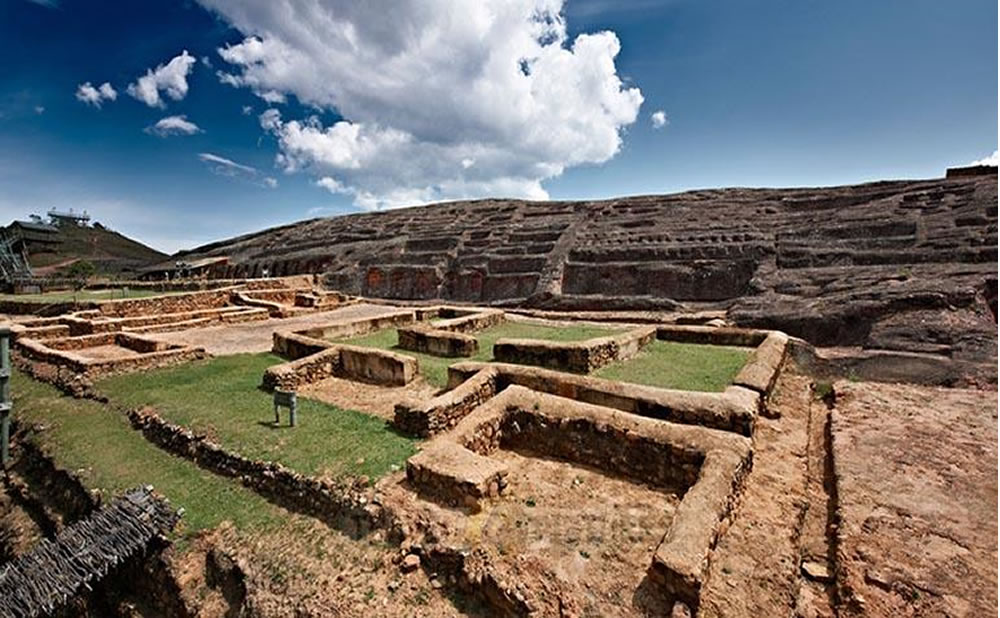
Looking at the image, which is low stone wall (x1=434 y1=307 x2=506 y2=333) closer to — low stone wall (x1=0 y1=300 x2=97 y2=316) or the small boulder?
the small boulder

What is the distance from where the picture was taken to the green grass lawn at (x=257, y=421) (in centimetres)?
563

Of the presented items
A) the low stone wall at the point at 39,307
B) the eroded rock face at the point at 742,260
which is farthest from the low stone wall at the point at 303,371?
the eroded rock face at the point at 742,260

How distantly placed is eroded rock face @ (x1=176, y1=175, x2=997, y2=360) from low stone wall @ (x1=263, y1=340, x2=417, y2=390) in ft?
38.5

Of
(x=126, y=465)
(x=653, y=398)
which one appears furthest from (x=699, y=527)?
(x=126, y=465)

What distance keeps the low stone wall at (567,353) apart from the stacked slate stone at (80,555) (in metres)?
5.83

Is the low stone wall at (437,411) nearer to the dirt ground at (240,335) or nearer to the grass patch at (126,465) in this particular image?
the grass patch at (126,465)

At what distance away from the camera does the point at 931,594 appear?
3604mm

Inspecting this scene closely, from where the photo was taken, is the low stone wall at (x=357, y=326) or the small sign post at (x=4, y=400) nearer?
the small sign post at (x=4, y=400)

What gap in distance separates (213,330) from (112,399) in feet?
24.7

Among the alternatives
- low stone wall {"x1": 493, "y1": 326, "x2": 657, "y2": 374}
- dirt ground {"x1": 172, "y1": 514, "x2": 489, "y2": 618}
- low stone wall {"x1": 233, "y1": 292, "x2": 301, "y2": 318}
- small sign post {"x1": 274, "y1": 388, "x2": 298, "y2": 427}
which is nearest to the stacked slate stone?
dirt ground {"x1": 172, "y1": 514, "x2": 489, "y2": 618}

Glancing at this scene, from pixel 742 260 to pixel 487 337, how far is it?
49.5 ft

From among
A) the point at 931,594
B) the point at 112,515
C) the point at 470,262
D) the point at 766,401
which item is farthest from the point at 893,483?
the point at 470,262

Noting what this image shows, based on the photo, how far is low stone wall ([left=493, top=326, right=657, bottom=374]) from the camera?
8.63 metres

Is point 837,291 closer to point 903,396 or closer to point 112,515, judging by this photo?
point 903,396
